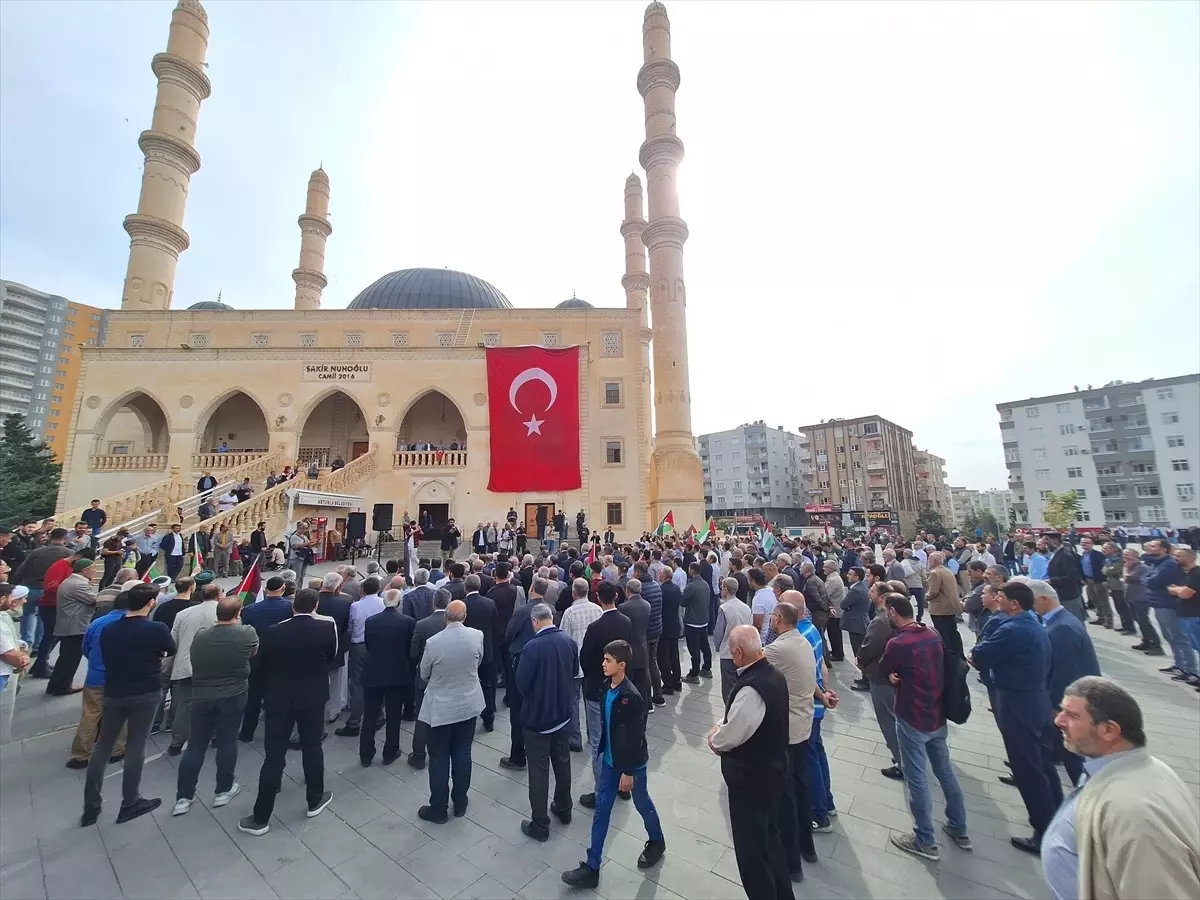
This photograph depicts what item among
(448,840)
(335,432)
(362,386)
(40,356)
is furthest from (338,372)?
(40,356)

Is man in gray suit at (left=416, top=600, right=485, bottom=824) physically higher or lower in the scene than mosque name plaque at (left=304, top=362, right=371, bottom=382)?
lower

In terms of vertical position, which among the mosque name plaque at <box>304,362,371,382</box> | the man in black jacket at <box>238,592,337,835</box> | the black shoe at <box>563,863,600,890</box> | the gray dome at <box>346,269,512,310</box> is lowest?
the black shoe at <box>563,863,600,890</box>

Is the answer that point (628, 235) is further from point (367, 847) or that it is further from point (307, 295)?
point (367, 847)

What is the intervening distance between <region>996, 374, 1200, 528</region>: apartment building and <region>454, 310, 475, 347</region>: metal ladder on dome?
1919 inches

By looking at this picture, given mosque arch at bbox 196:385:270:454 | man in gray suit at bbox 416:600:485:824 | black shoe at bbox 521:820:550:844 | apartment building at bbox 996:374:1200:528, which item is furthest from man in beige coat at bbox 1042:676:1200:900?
apartment building at bbox 996:374:1200:528

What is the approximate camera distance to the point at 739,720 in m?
2.85

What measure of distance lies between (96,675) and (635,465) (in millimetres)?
21050

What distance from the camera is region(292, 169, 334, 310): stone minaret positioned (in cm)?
3312

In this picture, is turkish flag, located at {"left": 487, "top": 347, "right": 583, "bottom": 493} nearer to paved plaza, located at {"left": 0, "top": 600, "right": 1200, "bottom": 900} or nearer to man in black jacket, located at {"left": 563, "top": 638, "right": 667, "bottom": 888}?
paved plaza, located at {"left": 0, "top": 600, "right": 1200, "bottom": 900}

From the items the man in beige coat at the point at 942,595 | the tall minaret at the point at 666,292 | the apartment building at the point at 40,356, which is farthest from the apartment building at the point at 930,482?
the apartment building at the point at 40,356

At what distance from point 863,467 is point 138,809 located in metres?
61.3

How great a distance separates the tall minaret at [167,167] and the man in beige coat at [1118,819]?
36.4 m

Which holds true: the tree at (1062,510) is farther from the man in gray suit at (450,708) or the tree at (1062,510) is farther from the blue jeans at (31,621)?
the blue jeans at (31,621)

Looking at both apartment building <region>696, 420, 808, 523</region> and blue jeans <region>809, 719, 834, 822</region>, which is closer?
blue jeans <region>809, 719, 834, 822</region>
